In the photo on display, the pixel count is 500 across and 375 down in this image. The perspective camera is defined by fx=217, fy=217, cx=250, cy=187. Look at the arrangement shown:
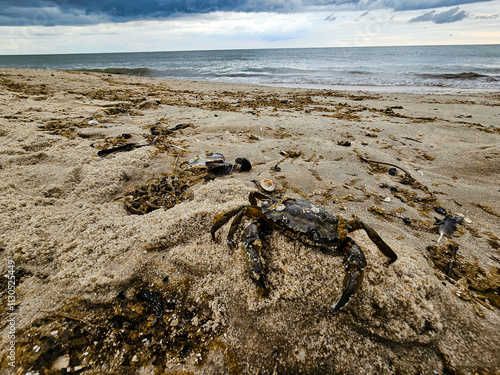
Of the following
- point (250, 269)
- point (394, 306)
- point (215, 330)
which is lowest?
point (215, 330)

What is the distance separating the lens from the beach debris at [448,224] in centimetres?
275

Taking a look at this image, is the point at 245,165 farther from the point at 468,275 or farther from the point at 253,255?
the point at 468,275

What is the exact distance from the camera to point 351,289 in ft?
5.75

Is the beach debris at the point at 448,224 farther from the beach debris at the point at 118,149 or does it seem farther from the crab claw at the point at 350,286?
the beach debris at the point at 118,149

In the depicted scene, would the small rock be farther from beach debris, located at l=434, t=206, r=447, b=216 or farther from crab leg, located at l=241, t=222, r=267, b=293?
beach debris, located at l=434, t=206, r=447, b=216

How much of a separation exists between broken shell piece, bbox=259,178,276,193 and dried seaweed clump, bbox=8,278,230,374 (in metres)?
1.85

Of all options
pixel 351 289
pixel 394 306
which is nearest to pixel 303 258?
pixel 351 289

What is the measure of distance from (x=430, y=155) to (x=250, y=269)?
5.16 metres

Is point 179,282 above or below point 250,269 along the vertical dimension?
below

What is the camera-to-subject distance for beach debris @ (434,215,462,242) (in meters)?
2.75

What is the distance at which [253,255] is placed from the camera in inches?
78.3

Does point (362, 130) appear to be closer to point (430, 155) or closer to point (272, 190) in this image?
point (430, 155)

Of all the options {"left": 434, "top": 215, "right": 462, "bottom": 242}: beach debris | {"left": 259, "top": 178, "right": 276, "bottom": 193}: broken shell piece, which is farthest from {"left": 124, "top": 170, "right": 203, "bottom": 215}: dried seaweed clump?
{"left": 434, "top": 215, "right": 462, "bottom": 242}: beach debris

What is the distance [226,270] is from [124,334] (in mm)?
943
